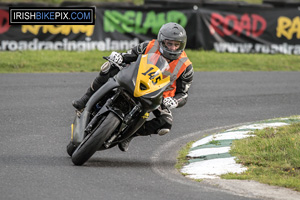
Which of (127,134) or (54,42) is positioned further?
(54,42)

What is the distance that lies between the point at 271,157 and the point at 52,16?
40.6 ft

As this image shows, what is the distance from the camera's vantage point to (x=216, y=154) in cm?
822

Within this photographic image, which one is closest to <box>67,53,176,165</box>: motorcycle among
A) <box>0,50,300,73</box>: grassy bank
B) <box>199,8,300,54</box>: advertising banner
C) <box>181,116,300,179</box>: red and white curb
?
<box>181,116,300,179</box>: red and white curb

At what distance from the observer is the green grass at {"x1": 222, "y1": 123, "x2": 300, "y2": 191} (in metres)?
7.04

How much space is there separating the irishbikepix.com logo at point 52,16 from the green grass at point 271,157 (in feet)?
33.2

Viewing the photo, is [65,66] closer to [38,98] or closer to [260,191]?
[38,98]

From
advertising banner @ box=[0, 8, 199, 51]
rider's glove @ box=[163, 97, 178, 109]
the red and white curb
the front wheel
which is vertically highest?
rider's glove @ box=[163, 97, 178, 109]

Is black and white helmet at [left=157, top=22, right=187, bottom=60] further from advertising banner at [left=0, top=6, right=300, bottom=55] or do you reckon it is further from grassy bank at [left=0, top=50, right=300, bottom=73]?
advertising banner at [left=0, top=6, right=300, bottom=55]

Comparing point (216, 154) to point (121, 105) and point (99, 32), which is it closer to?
point (121, 105)

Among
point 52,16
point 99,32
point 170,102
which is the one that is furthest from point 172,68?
point 52,16

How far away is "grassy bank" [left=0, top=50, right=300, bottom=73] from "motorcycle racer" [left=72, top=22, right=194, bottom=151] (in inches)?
335

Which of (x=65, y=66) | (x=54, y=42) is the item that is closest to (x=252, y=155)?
(x=65, y=66)

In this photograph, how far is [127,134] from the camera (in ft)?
24.8

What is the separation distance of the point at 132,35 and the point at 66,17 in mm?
2019
